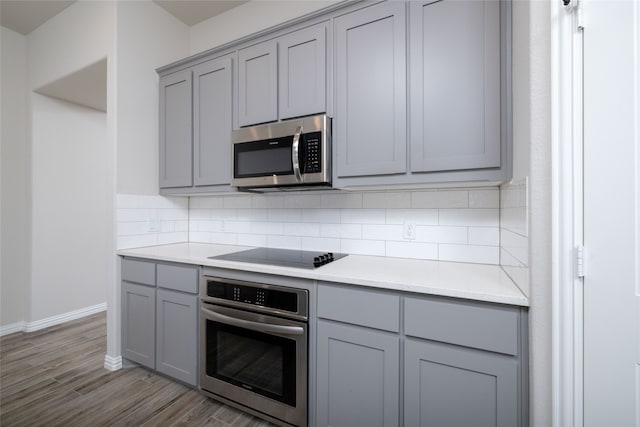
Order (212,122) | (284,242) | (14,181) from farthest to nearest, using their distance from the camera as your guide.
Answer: (14,181) < (284,242) < (212,122)

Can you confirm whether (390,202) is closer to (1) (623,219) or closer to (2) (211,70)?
(1) (623,219)

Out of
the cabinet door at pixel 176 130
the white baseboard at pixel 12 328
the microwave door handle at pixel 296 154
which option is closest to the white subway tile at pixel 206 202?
the cabinet door at pixel 176 130

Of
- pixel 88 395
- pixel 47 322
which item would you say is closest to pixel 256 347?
pixel 88 395

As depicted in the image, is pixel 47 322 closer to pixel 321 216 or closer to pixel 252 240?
pixel 252 240

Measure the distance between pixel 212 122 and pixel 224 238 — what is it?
99 cm

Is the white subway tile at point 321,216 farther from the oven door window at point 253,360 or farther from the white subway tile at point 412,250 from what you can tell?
the oven door window at point 253,360

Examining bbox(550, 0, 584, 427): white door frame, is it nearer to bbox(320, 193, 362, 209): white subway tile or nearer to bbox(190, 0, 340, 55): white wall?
bbox(320, 193, 362, 209): white subway tile

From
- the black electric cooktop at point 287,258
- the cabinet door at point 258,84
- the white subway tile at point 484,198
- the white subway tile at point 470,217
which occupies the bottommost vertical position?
the black electric cooktop at point 287,258

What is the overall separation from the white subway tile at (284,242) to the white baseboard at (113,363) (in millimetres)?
1409

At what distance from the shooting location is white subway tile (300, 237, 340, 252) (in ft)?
6.72

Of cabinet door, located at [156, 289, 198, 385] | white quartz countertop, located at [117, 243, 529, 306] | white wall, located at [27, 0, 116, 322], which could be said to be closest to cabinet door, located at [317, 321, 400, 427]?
white quartz countertop, located at [117, 243, 529, 306]

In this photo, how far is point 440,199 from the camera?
1743 mm

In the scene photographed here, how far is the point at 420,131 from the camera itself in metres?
1.46

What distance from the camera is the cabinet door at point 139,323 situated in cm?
202
